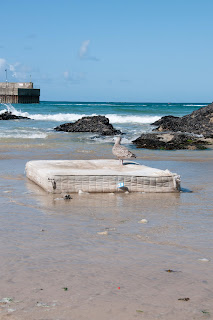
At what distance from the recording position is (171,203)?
7.38 meters

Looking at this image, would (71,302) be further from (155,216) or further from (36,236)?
(155,216)

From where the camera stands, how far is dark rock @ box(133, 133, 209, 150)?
1839 cm

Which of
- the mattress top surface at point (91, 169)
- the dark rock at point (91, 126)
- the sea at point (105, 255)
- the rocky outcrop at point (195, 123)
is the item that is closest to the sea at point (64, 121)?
the dark rock at point (91, 126)

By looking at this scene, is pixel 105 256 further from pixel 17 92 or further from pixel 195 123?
pixel 17 92

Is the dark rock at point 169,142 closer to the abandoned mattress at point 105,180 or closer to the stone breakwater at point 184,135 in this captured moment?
the stone breakwater at point 184,135

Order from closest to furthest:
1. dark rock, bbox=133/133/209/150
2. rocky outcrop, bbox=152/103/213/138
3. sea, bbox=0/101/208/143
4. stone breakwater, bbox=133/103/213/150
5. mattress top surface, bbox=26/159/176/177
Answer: mattress top surface, bbox=26/159/176/177, dark rock, bbox=133/133/209/150, stone breakwater, bbox=133/103/213/150, sea, bbox=0/101/208/143, rocky outcrop, bbox=152/103/213/138

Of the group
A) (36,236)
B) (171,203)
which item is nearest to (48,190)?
(171,203)

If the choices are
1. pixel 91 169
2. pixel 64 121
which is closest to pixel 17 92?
pixel 64 121

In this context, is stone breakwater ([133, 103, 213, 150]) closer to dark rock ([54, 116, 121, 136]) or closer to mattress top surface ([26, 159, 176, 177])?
dark rock ([54, 116, 121, 136])

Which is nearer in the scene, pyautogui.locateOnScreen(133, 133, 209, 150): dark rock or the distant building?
pyautogui.locateOnScreen(133, 133, 209, 150): dark rock

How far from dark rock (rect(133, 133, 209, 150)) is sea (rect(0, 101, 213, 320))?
9.95 meters

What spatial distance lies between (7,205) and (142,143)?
42.8ft

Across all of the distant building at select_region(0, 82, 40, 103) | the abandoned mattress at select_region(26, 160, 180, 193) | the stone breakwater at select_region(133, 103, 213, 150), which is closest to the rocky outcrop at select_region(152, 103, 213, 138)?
the stone breakwater at select_region(133, 103, 213, 150)

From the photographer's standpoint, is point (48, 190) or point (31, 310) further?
point (48, 190)
